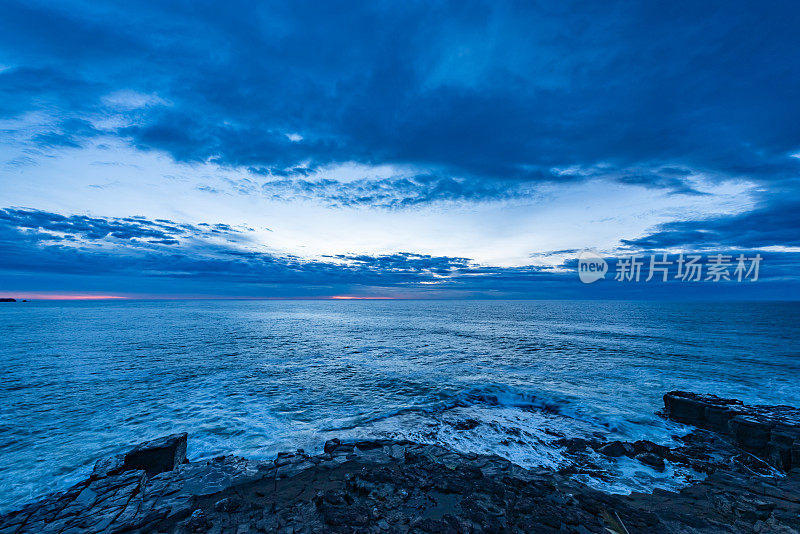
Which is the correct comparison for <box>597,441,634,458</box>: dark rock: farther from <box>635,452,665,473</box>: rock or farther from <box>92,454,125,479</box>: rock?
<box>92,454,125,479</box>: rock

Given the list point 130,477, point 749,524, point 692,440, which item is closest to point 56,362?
point 130,477

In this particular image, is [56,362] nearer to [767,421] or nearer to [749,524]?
[749,524]

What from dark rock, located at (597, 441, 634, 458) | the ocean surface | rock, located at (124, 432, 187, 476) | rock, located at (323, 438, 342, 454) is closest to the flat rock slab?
the ocean surface

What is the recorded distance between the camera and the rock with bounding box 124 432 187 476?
12496 mm

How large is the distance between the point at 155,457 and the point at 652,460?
72.4 ft

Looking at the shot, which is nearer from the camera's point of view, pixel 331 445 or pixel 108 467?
pixel 108 467

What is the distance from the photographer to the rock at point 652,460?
14172mm

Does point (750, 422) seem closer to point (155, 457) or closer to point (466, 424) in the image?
point (466, 424)

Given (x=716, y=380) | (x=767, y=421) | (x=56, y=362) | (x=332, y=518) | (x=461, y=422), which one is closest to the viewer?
(x=332, y=518)

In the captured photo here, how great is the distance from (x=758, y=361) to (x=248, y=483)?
5365 cm

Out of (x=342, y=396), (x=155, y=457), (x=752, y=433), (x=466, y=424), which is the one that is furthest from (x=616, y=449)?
(x=155, y=457)

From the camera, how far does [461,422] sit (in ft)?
63.1

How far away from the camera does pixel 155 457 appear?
12.8m

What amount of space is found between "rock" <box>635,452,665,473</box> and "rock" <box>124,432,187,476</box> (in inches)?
835
